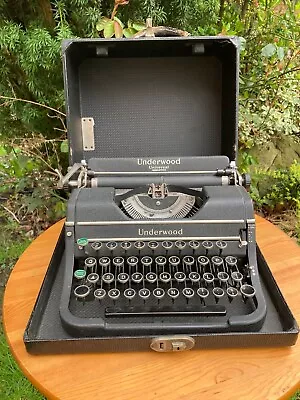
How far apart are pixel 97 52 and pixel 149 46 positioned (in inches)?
8.8

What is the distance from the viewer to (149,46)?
1.75 metres

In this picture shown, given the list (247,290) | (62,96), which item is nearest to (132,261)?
(247,290)

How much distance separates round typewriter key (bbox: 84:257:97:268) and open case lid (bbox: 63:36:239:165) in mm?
544

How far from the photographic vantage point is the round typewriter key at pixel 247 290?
127 cm

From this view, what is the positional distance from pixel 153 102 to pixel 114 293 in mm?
1016

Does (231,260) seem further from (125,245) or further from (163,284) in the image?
(125,245)

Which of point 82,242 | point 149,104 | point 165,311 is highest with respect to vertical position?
point 149,104

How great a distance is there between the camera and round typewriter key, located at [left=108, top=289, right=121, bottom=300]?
125cm

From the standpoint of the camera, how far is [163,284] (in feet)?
4.52

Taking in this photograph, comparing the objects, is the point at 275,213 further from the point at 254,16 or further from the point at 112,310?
the point at 112,310

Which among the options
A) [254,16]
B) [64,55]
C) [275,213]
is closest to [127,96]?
[64,55]

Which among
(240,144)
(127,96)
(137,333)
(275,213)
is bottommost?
(275,213)

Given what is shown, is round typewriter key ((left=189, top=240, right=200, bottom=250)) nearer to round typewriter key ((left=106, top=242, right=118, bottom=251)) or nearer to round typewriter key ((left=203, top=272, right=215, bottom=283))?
round typewriter key ((left=203, top=272, right=215, bottom=283))

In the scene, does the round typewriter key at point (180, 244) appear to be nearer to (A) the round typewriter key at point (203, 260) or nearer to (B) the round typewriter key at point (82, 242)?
(A) the round typewriter key at point (203, 260)
